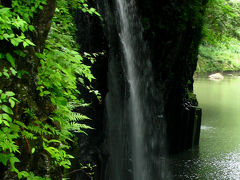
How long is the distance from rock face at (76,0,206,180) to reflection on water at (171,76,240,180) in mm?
704

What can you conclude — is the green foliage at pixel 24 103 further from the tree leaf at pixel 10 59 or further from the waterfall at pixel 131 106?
the waterfall at pixel 131 106

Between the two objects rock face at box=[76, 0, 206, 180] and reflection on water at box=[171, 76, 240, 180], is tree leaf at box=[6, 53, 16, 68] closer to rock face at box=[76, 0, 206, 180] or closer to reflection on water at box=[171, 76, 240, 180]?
rock face at box=[76, 0, 206, 180]

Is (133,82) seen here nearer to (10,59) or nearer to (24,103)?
(24,103)

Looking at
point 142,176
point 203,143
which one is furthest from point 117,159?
point 203,143

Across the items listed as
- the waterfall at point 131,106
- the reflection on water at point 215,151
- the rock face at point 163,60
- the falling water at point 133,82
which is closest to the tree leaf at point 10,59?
the rock face at point 163,60

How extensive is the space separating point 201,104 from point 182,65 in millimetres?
9873

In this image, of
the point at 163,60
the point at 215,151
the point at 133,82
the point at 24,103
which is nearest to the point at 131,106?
the point at 133,82

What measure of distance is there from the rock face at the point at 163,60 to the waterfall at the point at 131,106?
167mm

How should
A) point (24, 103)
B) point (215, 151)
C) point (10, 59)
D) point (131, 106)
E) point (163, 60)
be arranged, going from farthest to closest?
point (215, 151) < point (163, 60) < point (131, 106) < point (24, 103) < point (10, 59)

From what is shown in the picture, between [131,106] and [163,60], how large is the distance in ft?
7.23

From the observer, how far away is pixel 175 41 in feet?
34.0

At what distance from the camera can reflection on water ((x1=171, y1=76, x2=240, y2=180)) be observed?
1031 cm

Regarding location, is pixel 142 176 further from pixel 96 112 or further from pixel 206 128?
pixel 206 128

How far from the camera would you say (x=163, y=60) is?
1053 centimetres
